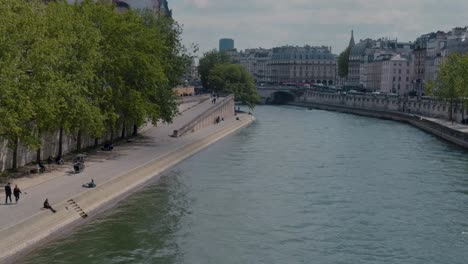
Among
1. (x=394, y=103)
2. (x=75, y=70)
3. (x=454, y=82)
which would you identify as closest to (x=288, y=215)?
(x=75, y=70)

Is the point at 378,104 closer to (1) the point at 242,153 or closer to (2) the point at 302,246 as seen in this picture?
(1) the point at 242,153

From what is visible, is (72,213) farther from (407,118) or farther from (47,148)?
(407,118)

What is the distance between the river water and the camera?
1303 inches

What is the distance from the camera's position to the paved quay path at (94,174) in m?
34.3

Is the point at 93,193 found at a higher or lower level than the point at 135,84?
lower

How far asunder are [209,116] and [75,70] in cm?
5266

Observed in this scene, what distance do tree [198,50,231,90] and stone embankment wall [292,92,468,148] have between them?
95.0 feet

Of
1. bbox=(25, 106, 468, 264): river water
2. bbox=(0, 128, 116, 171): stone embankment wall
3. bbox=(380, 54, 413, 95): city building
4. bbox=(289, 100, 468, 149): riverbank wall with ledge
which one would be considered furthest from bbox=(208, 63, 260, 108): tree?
bbox=(0, 128, 116, 171): stone embankment wall

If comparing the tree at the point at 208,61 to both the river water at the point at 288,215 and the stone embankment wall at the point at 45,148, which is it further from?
the stone embankment wall at the point at 45,148

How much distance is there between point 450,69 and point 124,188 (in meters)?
77.0

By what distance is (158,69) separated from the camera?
64562mm

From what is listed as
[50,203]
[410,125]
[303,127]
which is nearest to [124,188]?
[50,203]

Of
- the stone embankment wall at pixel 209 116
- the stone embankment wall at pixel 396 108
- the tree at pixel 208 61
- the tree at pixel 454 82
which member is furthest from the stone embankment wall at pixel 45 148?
the tree at pixel 208 61

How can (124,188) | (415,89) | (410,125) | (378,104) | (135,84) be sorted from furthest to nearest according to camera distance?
(415,89), (378,104), (410,125), (135,84), (124,188)
